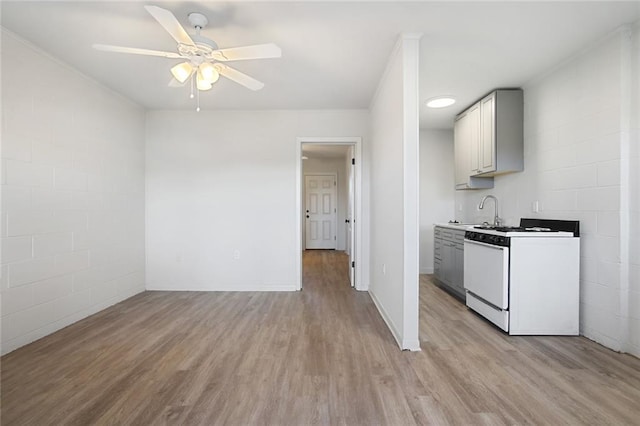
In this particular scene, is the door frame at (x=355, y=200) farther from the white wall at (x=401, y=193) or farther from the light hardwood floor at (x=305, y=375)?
the light hardwood floor at (x=305, y=375)

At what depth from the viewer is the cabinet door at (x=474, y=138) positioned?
12.4ft

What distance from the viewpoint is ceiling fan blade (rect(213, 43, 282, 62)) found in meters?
2.02

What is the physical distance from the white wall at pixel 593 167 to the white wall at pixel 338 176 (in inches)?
206

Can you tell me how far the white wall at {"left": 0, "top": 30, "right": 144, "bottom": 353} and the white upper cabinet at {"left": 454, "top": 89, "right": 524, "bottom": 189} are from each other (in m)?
4.47

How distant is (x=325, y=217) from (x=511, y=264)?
19.0 ft

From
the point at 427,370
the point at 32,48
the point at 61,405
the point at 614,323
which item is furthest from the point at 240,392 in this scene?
the point at 32,48

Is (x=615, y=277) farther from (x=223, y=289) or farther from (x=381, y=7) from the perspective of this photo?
(x=223, y=289)

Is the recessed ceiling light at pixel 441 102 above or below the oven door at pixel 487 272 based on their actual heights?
above

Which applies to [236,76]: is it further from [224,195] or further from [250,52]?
[224,195]

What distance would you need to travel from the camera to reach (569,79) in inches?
109

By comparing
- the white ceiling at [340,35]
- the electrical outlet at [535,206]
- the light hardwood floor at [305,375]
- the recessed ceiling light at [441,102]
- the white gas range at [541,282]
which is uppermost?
the white ceiling at [340,35]

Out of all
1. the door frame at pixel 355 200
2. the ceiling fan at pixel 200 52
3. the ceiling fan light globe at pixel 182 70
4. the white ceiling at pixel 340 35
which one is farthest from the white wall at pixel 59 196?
the door frame at pixel 355 200

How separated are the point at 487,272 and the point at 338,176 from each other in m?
5.61

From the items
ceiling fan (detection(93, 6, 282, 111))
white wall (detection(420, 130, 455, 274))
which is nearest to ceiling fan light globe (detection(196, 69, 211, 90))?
ceiling fan (detection(93, 6, 282, 111))
